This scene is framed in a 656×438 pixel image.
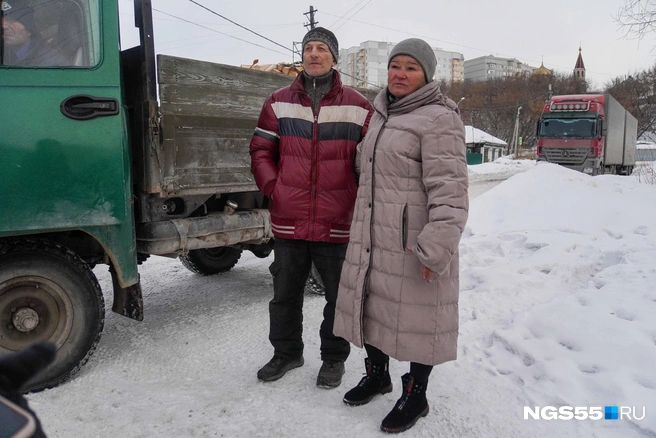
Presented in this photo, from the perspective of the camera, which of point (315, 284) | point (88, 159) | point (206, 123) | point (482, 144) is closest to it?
point (88, 159)

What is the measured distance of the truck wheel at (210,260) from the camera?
5184 millimetres

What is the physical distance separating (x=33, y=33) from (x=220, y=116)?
3.89 ft

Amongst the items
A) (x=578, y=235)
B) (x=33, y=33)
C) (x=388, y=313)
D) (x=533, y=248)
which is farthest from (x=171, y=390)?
(x=578, y=235)

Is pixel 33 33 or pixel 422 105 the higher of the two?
pixel 33 33

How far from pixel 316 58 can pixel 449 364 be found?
78.3 inches

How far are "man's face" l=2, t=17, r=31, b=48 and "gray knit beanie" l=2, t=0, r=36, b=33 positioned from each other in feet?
0.06

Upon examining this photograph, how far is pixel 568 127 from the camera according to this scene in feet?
63.2

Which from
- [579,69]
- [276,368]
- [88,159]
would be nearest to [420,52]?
[88,159]

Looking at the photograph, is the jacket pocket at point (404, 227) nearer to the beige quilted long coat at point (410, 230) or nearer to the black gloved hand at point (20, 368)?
the beige quilted long coat at point (410, 230)

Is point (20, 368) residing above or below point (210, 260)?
above

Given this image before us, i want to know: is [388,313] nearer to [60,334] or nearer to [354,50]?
[60,334]

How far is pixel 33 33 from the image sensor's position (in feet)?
8.71

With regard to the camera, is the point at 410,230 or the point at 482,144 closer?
the point at 410,230

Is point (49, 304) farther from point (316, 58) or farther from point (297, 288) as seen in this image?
point (316, 58)
